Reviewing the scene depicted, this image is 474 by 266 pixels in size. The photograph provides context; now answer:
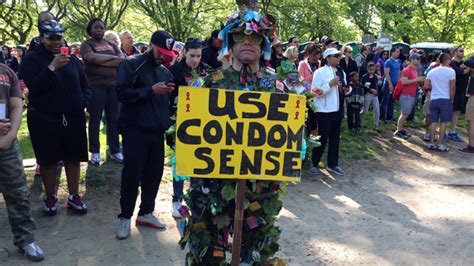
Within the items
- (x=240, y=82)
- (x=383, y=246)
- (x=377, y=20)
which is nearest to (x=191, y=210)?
(x=240, y=82)

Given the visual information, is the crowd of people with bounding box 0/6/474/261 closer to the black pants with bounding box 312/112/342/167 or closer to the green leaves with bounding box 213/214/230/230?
the black pants with bounding box 312/112/342/167

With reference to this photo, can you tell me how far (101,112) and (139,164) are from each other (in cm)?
248

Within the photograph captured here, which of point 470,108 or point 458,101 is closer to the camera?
point 470,108

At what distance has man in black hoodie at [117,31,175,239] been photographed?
425 centimetres

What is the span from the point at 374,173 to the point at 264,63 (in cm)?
457

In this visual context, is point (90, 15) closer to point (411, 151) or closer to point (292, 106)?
point (411, 151)

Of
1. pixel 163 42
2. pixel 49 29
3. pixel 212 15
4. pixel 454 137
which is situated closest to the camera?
pixel 163 42

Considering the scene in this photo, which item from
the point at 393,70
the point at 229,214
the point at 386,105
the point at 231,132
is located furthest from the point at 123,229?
the point at 393,70

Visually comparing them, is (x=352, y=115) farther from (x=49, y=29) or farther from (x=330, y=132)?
(x=49, y=29)

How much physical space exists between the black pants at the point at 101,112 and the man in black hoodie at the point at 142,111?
2.15m

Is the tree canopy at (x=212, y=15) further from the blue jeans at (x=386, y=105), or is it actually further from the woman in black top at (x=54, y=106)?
the woman in black top at (x=54, y=106)

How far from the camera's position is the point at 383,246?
183 inches

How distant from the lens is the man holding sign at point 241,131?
2834 millimetres

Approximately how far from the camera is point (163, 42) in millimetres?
4242
